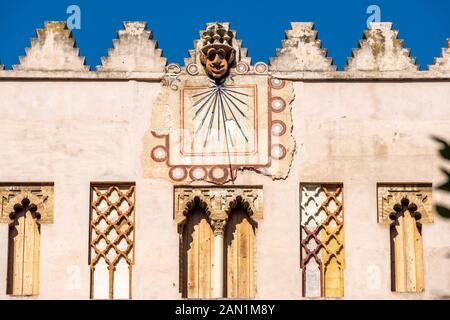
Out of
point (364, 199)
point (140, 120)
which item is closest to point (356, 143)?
point (364, 199)

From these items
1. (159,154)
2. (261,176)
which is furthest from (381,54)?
(159,154)

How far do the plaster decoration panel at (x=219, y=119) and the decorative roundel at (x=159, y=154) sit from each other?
0.02 m

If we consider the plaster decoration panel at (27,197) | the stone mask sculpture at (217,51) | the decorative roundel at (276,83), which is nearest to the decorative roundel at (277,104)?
the decorative roundel at (276,83)

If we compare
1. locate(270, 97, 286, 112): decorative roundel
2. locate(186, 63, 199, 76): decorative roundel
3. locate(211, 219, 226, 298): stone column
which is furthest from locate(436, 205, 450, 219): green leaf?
locate(186, 63, 199, 76): decorative roundel

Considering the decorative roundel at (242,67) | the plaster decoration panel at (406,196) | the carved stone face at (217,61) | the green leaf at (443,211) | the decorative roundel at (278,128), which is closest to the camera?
the green leaf at (443,211)

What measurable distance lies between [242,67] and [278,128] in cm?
113

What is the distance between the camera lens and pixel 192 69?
18781 mm

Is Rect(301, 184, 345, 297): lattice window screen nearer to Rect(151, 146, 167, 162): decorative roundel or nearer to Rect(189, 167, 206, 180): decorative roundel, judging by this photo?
Rect(189, 167, 206, 180): decorative roundel

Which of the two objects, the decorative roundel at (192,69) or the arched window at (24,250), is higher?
the decorative roundel at (192,69)

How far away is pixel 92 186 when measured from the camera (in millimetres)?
18391

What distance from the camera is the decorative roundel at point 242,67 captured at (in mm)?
18703

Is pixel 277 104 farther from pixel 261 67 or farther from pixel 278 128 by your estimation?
pixel 261 67

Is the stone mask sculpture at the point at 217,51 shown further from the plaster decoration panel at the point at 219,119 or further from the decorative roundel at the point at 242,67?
the decorative roundel at the point at 242,67

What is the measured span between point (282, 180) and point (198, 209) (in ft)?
4.44
